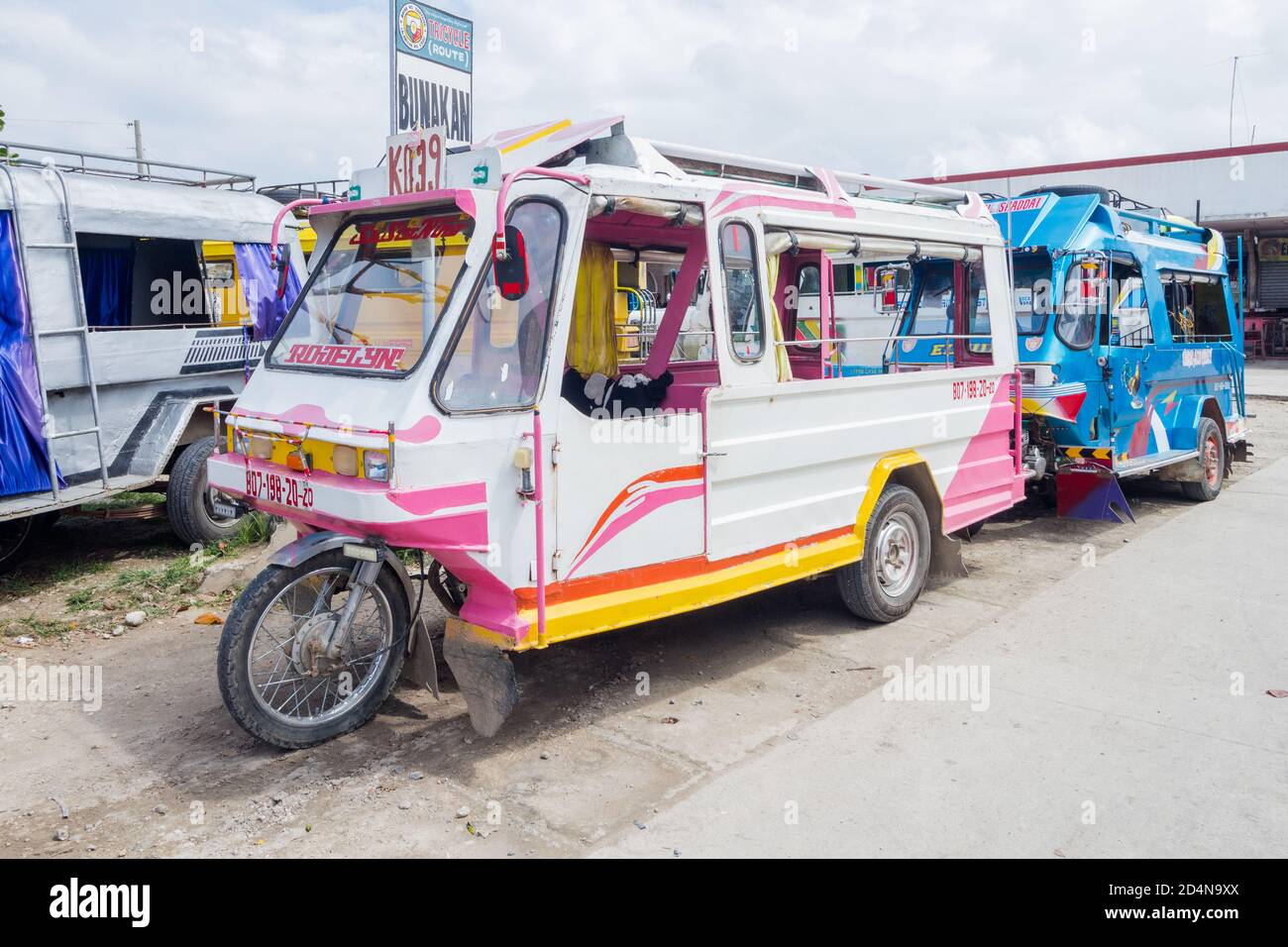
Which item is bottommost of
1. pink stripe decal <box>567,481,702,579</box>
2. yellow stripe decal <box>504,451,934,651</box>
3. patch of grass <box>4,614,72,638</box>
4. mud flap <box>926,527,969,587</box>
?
patch of grass <box>4,614,72,638</box>

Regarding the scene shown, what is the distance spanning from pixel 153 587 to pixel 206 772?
3232mm

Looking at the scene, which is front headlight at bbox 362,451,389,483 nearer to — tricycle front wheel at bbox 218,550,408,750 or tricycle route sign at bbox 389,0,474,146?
tricycle front wheel at bbox 218,550,408,750

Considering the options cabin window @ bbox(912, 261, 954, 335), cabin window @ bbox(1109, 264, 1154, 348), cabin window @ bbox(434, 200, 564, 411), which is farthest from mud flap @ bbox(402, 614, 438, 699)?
cabin window @ bbox(1109, 264, 1154, 348)

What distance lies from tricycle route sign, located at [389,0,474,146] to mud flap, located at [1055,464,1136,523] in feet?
23.8

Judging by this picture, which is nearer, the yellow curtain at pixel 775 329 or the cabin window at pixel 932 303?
the yellow curtain at pixel 775 329

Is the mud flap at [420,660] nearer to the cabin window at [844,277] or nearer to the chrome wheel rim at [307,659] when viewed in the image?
the chrome wheel rim at [307,659]

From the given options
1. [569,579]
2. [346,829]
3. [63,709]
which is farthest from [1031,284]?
[63,709]

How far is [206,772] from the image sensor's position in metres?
4.36

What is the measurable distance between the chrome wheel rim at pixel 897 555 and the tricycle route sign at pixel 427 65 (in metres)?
7.07

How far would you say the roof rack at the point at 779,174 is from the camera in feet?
17.1

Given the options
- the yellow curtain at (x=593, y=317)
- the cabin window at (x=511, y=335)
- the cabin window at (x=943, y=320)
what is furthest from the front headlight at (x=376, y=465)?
the cabin window at (x=943, y=320)

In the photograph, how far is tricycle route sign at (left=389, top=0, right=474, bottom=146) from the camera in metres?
11.2

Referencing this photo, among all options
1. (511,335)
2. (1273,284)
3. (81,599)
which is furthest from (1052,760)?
(1273,284)

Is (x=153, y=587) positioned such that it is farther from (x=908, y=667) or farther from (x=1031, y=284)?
(x=1031, y=284)
